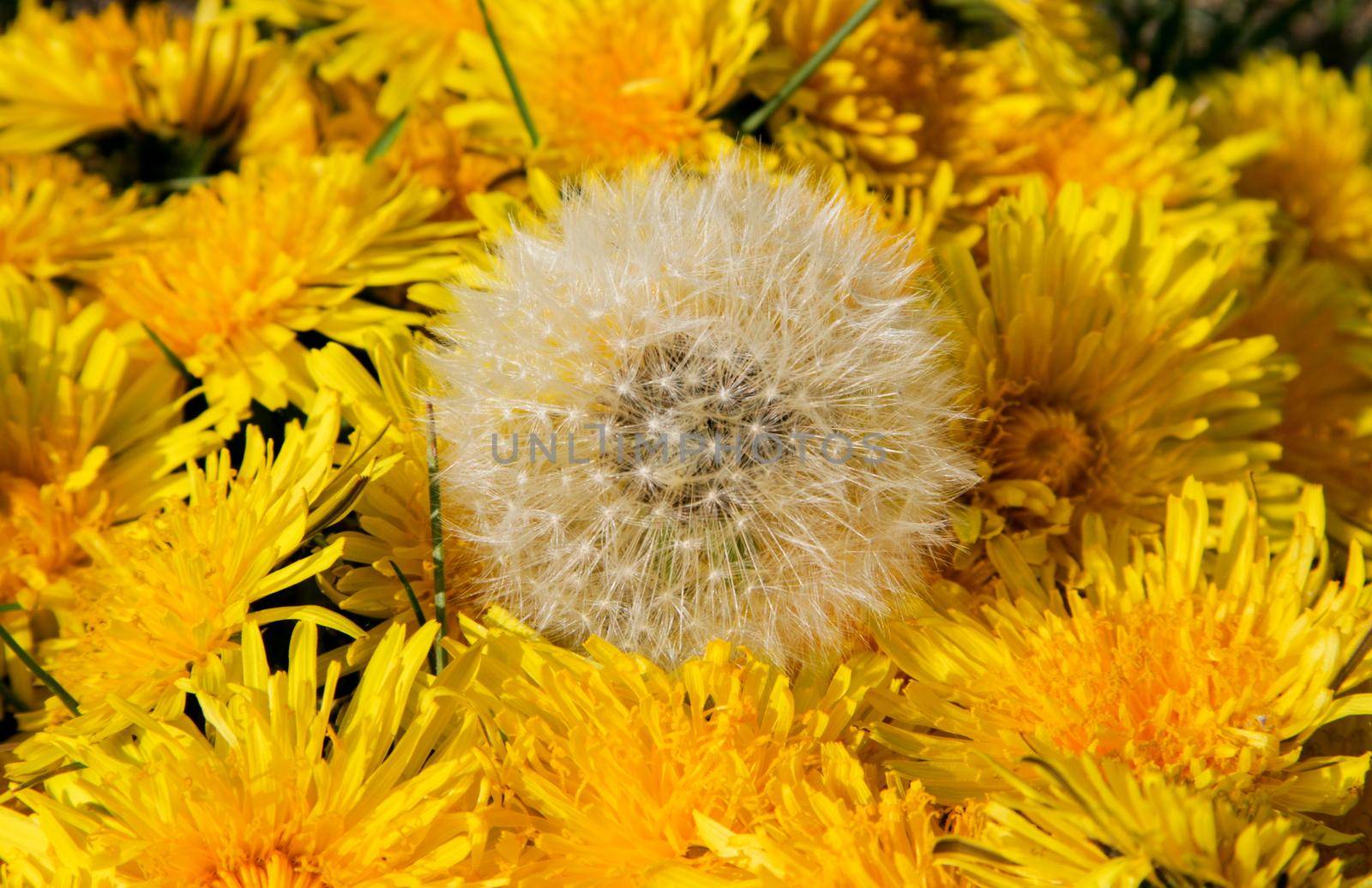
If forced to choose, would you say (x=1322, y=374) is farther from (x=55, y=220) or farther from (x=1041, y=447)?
(x=55, y=220)

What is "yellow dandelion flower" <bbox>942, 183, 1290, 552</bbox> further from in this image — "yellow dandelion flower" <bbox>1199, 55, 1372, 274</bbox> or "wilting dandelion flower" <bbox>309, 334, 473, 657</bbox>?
"yellow dandelion flower" <bbox>1199, 55, 1372, 274</bbox>

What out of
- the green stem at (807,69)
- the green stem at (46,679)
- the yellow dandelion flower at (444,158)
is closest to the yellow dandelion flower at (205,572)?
the green stem at (46,679)

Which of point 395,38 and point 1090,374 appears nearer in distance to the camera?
point 1090,374

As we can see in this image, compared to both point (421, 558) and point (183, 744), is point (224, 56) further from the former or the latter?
point (183, 744)

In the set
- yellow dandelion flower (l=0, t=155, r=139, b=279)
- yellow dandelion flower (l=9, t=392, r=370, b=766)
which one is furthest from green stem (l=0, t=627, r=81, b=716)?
yellow dandelion flower (l=0, t=155, r=139, b=279)

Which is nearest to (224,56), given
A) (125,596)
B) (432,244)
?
(432,244)

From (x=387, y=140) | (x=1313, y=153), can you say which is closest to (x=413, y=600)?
(x=387, y=140)

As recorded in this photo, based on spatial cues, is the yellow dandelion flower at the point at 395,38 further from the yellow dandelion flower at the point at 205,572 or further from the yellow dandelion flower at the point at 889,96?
the yellow dandelion flower at the point at 205,572
